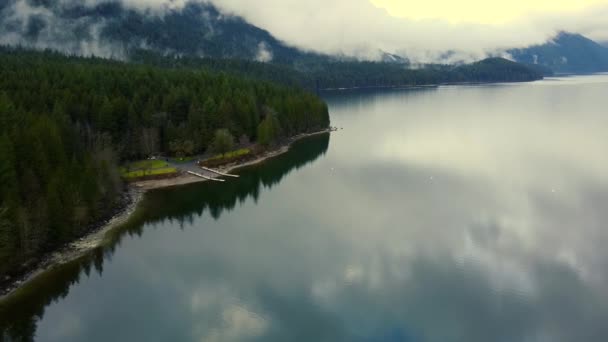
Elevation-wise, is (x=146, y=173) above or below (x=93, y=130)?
below

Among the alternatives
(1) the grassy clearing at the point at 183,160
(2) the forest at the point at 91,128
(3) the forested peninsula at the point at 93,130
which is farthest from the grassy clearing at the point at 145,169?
(1) the grassy clearing at the point at 183,160

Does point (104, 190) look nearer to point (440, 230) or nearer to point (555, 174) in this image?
point (440, 230)

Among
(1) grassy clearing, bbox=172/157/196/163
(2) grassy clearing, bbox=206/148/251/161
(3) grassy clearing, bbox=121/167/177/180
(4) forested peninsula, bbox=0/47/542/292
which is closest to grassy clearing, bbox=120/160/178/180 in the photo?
(3) grassy clearing, bbox=121/167/177/180

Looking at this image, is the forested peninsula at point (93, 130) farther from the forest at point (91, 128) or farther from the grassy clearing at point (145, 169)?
the grassy clearing at point (145, 169)

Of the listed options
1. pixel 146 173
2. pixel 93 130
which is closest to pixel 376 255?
pixel 146 173

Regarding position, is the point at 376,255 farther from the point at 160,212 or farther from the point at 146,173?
the point at 146,173

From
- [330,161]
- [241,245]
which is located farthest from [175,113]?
[241,245]
